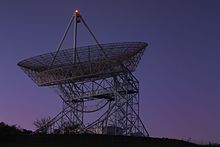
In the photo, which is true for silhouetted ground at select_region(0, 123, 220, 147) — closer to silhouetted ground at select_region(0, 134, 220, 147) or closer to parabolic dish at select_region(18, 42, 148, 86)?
silhouetted ground at select_region(0, 134, 220, 147)

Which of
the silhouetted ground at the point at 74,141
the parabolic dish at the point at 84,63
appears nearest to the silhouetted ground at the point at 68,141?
the silhouetted ground at the point at 74,141

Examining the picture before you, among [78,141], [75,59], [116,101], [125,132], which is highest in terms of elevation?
[75,59]

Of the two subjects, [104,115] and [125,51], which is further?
A: [104,115]

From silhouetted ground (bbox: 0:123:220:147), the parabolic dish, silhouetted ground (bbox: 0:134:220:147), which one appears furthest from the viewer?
the parabolic dish

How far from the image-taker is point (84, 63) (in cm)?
5969

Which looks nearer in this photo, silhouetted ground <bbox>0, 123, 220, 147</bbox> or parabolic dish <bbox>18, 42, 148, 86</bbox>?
silhouetted ground <bbox>0, 123, 220, 147</bbox>

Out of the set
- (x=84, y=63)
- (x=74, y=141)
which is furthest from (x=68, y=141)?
(x=84, y=63)

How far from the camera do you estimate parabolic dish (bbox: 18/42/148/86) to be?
5822 centimetres

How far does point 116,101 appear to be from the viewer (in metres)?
61.8

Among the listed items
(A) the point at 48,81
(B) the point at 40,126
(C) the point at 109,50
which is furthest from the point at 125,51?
(B) the point at 40,126

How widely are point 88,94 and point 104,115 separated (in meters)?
3.41

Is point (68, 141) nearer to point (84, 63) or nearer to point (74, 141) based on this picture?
Result: point (74, 141)

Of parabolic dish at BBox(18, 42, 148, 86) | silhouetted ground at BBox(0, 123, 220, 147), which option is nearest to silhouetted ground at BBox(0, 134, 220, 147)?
silhouetted ground at BBox(0, 123, 220, 147)

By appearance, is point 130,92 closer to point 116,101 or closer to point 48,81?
point 116,101
